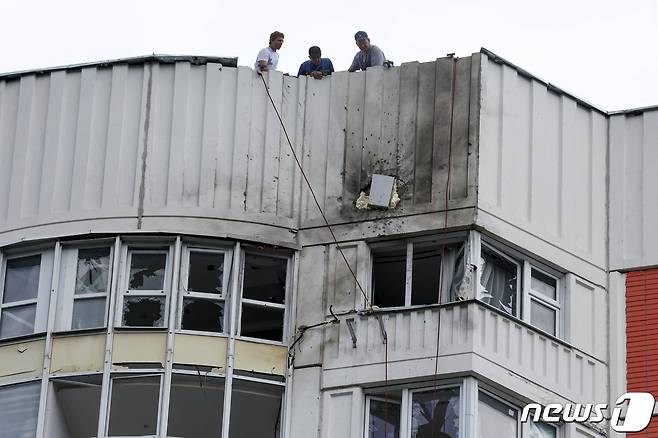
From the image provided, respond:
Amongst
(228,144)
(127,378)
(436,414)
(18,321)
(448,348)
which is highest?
(228,144)

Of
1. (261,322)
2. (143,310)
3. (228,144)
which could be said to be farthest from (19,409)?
(228,144)

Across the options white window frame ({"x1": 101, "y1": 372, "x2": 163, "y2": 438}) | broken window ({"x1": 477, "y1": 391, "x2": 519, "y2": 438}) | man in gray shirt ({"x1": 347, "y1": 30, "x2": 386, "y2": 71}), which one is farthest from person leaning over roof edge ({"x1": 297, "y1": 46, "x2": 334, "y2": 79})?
broken window ({"x1": 477, "y1": 391, "x2": 519, "y2": 438})

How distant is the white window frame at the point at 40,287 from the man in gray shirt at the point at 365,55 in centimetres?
636

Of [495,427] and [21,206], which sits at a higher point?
[21,206]

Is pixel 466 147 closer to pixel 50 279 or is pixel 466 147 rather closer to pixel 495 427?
pixel 495 427

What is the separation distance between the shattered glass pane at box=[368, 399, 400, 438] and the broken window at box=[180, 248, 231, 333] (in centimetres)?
295

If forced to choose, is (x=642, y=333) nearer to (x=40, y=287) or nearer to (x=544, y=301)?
(x=544, y=301)

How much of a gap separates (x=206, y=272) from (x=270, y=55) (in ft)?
14.8

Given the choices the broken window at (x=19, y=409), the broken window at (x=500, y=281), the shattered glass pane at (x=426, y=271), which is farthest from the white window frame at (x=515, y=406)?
the broken window at (x=19, y=409)

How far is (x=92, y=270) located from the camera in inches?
1623

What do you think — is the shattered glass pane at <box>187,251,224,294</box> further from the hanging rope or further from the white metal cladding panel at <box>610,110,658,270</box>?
the white metal cladding panel at <box>610,110,658,270</box>

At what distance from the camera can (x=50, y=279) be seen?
41.2m

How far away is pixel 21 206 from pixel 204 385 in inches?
192

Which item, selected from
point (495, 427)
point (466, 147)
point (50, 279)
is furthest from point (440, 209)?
point (50, 279)
